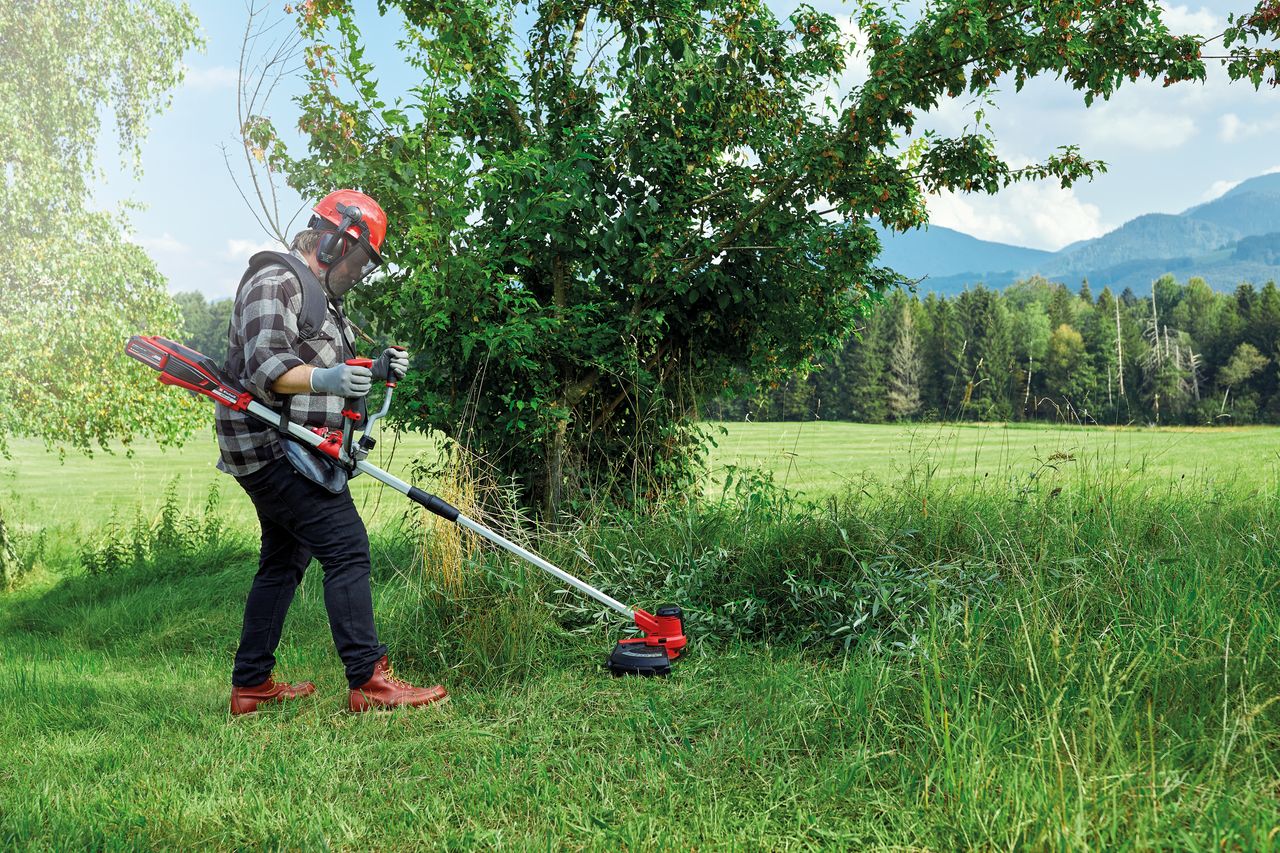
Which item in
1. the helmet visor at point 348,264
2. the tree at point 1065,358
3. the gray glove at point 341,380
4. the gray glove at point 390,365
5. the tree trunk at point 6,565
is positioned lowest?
the tree trunk at point 6,565

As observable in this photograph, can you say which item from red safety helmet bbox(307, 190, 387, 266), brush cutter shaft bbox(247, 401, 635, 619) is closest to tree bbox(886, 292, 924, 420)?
brush cutter shaft bbox(247, 401, 635, 619)

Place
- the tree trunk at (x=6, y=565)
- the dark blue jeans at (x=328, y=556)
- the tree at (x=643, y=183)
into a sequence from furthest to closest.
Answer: the tree trunk at (x=6, y=565) → the tree at (x=643, y=183) → the dark blue jeans at (x=328, y=556)

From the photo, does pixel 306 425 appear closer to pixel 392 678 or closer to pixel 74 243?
pixel 392 678

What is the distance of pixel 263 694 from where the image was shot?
3.71 metres

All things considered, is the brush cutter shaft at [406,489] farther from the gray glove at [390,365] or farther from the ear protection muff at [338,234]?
the ear protection muff at [338,234]

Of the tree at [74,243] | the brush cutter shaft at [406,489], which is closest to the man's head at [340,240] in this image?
the brush cutter shaft at [406,489]

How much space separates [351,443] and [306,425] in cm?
19

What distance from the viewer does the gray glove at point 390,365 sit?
3.61 meters

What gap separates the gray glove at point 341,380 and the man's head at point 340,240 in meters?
0.58

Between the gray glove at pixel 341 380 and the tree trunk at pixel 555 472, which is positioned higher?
the gray glove at pixel 341 380

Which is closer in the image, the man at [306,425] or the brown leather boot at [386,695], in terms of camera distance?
the man at [306,425]

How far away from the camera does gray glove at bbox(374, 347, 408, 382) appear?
3.61 meters

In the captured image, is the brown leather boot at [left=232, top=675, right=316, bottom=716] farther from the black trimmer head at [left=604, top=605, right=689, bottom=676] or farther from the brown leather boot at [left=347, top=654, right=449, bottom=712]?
→ the black trimmer head at [left=604, top=605, right=689, bottom=676]

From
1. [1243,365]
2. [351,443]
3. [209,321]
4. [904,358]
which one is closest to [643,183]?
[351,443]
